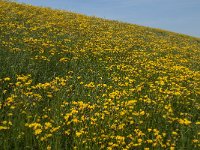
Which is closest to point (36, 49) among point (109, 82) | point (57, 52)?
point (57, 52)

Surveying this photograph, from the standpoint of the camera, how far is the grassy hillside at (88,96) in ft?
23.9

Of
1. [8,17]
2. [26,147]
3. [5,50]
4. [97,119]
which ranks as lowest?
[26,147]

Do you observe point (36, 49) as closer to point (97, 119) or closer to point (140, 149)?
point (97, 119)

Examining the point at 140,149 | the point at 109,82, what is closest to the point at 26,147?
the point at 140,149

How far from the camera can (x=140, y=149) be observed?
692 cm

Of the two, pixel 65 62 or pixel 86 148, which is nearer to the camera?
pixel 86 148

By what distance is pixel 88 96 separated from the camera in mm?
10078

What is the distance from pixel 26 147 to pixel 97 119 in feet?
5.79

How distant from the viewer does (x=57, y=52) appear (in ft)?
47.5

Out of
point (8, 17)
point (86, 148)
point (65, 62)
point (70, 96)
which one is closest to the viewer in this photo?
point (86, 148)

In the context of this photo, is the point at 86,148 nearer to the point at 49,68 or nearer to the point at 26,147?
→ the point at 26,147

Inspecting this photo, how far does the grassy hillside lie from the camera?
23.9 feet

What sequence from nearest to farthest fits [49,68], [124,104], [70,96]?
[124,104], [70,96], [49,68]

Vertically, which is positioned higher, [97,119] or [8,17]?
[8,17]
